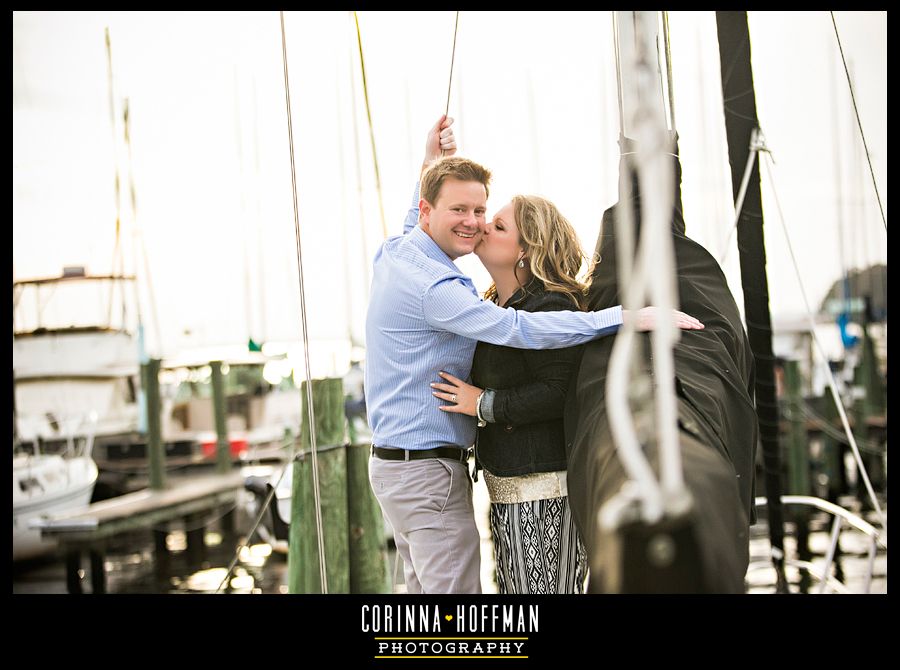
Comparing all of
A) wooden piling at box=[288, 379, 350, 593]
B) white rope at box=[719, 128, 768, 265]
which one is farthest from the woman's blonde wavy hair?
wooden piling at box=[288, 379, 350, 593]

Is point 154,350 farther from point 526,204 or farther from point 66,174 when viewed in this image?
point 526,204

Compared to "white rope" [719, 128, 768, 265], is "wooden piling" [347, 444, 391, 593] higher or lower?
lower

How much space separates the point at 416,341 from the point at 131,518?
574 centimetres

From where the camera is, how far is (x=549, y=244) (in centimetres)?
205

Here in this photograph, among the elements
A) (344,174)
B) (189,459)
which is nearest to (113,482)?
(189,459)

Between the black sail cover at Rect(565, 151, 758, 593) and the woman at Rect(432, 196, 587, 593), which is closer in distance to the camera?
the black sail cover at Rect(565, 151, 758, 593)

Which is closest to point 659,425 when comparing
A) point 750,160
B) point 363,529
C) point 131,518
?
point 750,160

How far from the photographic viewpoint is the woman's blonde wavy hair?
80.6 inches

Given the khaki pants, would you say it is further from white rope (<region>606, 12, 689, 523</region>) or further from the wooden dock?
the wooden dock

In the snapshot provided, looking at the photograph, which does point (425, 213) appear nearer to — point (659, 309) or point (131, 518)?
point (659, 309)

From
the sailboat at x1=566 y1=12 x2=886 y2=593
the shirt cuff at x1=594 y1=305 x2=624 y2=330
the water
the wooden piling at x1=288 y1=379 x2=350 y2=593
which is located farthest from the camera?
the water

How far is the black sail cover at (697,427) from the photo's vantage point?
4.42 ft

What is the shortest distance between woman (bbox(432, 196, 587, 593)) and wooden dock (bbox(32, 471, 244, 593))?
17.1ft

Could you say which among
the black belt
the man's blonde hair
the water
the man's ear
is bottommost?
the water
